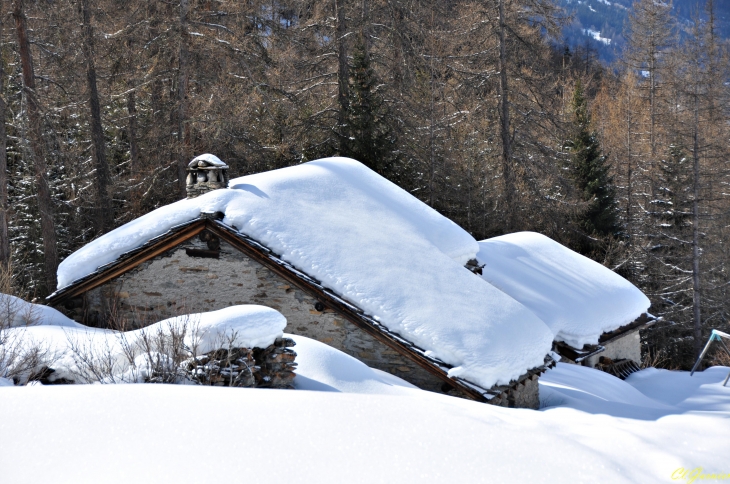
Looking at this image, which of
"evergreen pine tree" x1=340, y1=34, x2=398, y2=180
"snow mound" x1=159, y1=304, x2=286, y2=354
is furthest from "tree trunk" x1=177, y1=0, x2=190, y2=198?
"snow mound" x1=159, y1=304, x2=286, y2=354

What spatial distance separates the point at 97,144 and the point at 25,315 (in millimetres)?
12484

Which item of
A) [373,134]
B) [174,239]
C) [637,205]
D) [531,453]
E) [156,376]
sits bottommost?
[637,205]

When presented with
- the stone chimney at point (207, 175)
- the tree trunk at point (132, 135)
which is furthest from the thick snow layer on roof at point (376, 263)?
the tree trunk at point (132, 135)

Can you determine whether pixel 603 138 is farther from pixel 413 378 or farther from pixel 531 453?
pixel 531 453

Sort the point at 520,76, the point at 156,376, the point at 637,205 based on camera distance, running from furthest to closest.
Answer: the point at 637,205
the point at 520,76
the point at 156,376

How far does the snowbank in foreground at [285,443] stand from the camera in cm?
383

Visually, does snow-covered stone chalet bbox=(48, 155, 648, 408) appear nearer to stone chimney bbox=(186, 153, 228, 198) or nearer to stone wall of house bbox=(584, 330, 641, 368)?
stone chimney bbox=(186, 153, 228, 198)

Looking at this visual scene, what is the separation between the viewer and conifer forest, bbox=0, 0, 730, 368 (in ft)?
65.6

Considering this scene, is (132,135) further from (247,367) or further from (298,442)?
(298,442)

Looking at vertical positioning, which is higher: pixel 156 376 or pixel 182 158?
pixel 156 376

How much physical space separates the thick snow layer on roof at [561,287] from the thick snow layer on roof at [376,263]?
12.5ft

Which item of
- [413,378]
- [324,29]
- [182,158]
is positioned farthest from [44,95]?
[413,378]

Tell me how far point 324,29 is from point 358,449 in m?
23.4

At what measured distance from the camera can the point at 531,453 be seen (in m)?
4.40
